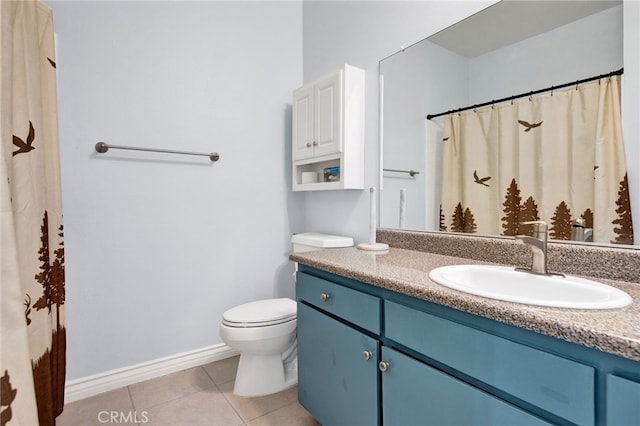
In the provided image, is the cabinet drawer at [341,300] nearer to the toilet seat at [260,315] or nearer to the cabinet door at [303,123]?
the toilet seat at [260,315]

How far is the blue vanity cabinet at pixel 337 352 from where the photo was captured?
43.4 inches

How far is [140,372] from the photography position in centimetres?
186

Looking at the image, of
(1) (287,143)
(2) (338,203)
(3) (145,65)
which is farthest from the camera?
(1) (287,143)

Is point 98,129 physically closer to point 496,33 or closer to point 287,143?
point 287,143

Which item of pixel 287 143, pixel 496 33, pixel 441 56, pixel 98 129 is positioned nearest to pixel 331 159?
pixel 287 143

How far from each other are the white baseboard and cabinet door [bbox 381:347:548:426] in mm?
1393

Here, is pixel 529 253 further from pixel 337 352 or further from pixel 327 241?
pixel 327 241

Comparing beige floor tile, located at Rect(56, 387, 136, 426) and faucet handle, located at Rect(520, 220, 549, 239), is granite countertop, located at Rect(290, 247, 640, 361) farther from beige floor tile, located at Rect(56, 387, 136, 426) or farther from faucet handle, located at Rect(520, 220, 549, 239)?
beige floor tile, located at Rect(56, 387, 136, 426)

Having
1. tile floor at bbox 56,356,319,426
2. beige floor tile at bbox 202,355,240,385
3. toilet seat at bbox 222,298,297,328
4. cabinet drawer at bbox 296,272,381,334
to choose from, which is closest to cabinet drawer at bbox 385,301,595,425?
cabinet drawer at bbox 296,272,381,334

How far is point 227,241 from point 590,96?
1940mm

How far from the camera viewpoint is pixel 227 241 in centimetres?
215

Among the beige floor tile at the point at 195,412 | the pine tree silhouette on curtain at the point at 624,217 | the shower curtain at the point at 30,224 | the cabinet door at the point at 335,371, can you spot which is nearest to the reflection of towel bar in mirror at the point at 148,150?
the shower curtain at the point at 30,224

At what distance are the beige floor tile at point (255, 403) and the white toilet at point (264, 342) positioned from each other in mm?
27

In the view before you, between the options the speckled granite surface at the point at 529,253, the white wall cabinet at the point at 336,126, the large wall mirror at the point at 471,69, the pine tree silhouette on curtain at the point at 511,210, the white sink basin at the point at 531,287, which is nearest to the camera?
the white sink basin at the point at 531,287
